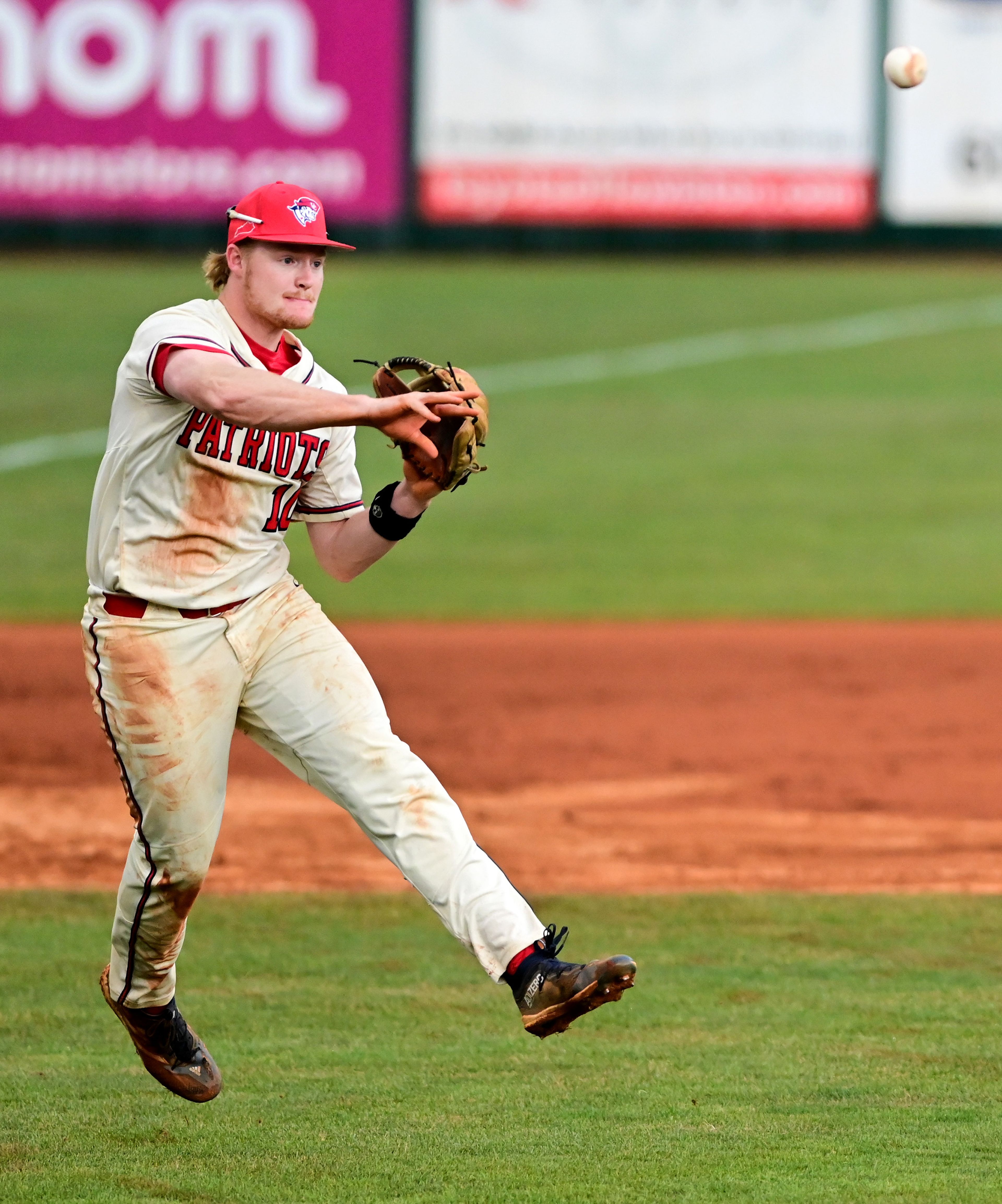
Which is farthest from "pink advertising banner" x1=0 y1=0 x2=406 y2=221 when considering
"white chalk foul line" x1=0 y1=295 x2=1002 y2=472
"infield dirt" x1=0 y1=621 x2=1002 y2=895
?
"infield dirt" x1=0 y1=621 x2=1002 y2=895

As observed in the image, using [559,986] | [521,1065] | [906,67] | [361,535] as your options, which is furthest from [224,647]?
[906,67]

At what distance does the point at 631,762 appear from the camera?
8.89m

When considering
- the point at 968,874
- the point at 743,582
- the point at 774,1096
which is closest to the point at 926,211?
the point at 743,582

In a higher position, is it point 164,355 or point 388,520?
point 164,355

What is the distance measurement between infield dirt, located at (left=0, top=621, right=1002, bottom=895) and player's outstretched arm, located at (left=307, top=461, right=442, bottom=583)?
231 cm

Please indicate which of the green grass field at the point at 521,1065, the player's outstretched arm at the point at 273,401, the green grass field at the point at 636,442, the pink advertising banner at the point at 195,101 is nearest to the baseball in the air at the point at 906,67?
Answer: the green grass field at the point at 521,1065

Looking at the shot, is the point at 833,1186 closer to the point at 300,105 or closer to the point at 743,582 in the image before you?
the point at 743,582

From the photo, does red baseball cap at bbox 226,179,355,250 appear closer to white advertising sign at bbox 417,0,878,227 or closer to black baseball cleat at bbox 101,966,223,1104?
black baseball cleat at bbox 101,966,223,1104

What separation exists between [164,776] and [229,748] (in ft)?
0.55

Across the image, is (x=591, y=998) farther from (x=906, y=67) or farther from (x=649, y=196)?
(x=649, y=196)

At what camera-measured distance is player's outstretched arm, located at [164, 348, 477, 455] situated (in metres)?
3.92

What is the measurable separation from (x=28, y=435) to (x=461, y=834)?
1438 centimetres

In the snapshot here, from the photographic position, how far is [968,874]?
22.7 feet

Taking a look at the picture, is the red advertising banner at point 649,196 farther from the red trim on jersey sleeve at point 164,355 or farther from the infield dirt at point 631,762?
the red trim on jersey sleeve at point 164,355
